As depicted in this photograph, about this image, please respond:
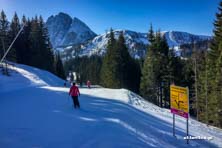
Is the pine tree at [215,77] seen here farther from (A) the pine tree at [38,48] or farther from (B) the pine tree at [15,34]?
(B) the pine tree at [15,34]

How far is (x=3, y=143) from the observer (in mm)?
12883

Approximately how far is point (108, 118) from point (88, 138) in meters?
4.32

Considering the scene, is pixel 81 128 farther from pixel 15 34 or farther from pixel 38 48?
pixel 15 34

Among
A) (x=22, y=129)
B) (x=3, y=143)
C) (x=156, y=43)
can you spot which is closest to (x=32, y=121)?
(x=22, y=129)

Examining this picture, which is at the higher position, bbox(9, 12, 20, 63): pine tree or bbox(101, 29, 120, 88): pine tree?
bbox(9, 12, 20, 63): pine tree

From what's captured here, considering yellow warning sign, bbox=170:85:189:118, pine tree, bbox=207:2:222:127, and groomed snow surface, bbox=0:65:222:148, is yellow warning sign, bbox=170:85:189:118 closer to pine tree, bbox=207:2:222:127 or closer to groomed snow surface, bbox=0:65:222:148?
groomed snow surface, bbox=0:65:222:148

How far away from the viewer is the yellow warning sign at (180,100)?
14.3 metres

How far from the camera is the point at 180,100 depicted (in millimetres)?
14734

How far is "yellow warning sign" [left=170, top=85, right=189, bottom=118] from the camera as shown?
14.3m

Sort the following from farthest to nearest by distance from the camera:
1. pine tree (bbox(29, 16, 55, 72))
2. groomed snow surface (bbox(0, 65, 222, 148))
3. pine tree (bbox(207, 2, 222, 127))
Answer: pine tree (bbox(29, 16, 55, 72)), pine tree (bbox(207, 2, 222, 127)), groomed snow surface (bbox(0, 65, 222, 148))

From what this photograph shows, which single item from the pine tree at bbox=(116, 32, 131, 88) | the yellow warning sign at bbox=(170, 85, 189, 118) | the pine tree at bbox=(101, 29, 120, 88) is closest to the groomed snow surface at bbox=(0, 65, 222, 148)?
the yellow warning sign at bbox=(170, 85, 189, 118)

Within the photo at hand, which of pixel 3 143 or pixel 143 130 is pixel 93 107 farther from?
pixel 3 143

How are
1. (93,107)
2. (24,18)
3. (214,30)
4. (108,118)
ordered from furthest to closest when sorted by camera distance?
1. (24,18)
2. (214,30)
3. (93,107)
4. (108,118)

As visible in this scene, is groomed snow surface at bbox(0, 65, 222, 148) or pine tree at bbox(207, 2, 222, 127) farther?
pine tree at bbox(207, 2, 222, 127)
